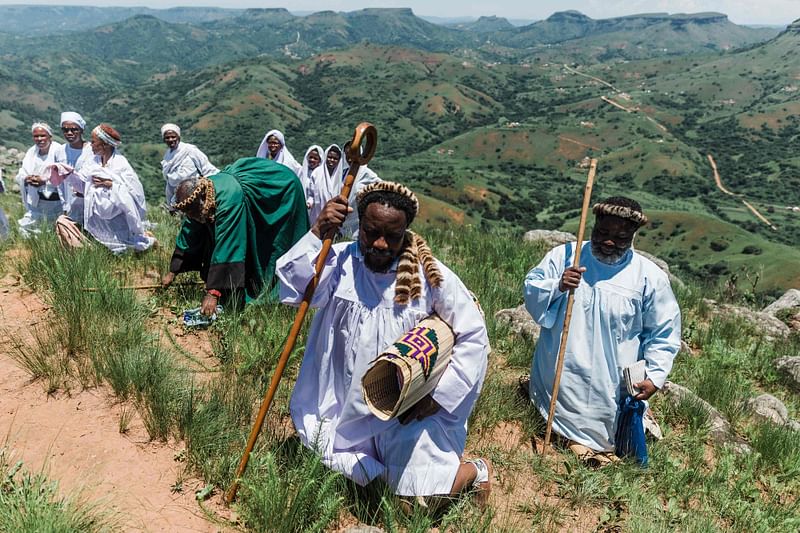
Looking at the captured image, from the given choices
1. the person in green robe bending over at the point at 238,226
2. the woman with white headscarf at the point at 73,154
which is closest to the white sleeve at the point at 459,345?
the person in green robe bending over at the point at 238,226

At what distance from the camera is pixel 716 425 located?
13.5 ft

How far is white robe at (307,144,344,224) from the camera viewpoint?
315 inches

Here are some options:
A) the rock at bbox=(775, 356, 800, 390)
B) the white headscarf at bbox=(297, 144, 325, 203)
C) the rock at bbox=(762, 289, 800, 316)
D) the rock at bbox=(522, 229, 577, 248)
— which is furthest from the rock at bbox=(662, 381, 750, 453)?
the rock at bbox=(522, 229, 577, 248)

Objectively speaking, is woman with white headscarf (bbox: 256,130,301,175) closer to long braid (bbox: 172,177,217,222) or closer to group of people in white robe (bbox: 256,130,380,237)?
group of people in white robe (bbox: 256,130,380,237)

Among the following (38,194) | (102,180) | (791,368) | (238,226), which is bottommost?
(791,368)

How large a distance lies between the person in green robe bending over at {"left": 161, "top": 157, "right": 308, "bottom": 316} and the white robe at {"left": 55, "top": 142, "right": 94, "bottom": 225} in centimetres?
208

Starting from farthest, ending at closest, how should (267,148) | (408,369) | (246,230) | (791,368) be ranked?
(267,148) → (791,368) → (246,230) → (408,369)

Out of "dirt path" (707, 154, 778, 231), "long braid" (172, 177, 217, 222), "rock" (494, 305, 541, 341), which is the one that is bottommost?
"dirt path" (707, 154, 778, 231)

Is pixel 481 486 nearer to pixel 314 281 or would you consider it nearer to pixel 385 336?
pixel 385 336

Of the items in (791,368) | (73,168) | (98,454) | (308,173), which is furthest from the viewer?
(308,173)

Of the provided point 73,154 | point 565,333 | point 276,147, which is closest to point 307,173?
point 276,147

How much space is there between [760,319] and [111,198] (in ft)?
29.7

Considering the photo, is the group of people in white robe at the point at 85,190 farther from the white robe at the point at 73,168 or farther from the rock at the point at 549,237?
the rock at the point at 549,237

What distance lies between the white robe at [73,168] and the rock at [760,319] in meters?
8.88
